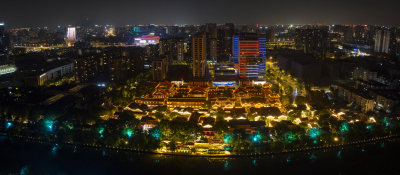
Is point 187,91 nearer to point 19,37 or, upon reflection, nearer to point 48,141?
point 48,141

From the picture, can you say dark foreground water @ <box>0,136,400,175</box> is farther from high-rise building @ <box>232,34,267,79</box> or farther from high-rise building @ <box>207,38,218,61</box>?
high-rise building @ <box>207,38,218,61</box>

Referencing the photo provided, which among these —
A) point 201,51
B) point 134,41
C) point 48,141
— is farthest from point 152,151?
point 134,41

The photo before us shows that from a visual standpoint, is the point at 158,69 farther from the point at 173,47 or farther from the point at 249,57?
the point at 173,47

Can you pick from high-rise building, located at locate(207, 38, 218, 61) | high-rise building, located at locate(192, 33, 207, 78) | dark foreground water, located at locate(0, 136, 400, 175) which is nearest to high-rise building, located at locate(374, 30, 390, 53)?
high-rise building, located at locate(207, 38, 218, 61)

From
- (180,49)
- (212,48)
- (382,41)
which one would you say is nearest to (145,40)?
(180,49)

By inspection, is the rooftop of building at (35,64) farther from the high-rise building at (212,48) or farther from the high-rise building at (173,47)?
the high-rise building at (212,48)

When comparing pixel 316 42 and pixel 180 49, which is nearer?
pixel 180 49
